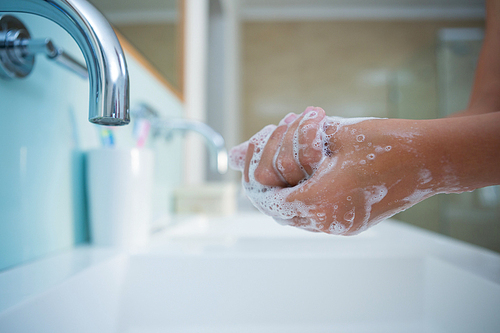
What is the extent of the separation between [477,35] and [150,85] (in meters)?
1.84

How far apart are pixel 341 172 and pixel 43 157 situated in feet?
0.99

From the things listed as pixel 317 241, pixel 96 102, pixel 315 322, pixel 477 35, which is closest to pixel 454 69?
pixel 477 35

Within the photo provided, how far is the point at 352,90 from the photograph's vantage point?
8.21 feet

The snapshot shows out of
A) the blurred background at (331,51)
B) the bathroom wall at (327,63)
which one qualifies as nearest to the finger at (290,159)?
the blurred background at (331,51)

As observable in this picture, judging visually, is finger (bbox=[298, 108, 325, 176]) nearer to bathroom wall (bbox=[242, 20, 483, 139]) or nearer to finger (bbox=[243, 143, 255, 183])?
finger (bbox=[243, 143, 255, 183])

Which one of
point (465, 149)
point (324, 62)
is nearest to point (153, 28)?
point (465, 149)

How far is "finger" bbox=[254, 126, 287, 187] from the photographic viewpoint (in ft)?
0.76

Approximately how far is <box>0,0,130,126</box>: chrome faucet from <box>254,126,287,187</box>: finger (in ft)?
0.32

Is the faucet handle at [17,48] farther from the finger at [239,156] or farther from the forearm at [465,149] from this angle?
the forearm at [465,149]

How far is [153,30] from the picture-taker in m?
0.67

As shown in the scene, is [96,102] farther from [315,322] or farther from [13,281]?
[315,322]

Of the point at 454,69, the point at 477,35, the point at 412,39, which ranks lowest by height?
the point at 454,69

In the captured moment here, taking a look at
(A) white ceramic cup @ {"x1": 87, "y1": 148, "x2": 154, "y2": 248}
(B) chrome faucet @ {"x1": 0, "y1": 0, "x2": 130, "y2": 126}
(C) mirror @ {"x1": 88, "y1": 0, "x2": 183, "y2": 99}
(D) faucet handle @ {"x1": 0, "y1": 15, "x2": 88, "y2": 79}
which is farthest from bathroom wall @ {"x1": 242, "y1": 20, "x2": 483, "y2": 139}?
(B) chrome faucet @ {"x1": 0, "y1": 0, "x2": 130, "y2": 126}

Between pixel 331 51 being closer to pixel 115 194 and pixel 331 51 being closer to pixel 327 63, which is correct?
pixel 327 63
